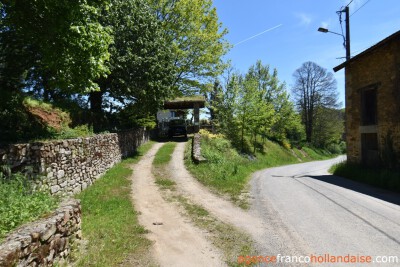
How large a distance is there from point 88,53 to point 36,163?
367 cm

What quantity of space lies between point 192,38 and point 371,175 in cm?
1852

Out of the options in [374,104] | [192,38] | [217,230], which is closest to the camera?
[217,230]

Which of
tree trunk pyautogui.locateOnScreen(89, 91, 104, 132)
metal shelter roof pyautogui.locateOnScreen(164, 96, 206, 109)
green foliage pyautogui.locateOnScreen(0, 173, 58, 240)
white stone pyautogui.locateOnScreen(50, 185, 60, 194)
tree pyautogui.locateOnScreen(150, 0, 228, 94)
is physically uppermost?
tree pyautogui.locateOnScreen(150, 0, 228, 94)

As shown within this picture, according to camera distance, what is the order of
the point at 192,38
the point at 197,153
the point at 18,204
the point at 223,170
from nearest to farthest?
the point at 18,204, the point at 223,170, the point at 197,153, the point at 192,38

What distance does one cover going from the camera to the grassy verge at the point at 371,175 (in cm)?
1420

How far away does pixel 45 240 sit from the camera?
5.14m

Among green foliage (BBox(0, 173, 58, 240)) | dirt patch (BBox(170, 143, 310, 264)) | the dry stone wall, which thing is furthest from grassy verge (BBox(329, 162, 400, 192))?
green foliage (BBox(0, 173, 58, 240))

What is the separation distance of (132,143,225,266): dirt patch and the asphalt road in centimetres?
175

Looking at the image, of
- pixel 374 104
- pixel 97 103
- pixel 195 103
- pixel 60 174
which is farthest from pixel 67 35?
pixel 195 103

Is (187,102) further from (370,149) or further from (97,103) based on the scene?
(370,149)

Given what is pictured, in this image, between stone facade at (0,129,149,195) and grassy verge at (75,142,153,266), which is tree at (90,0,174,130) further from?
grassy verge at (75,142,153,266)

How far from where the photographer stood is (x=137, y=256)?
6.51 metres

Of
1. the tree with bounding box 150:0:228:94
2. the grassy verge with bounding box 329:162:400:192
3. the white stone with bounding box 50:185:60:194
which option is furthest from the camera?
the tree with bounding box 150:0:228:94

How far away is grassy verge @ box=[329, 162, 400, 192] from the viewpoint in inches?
559
